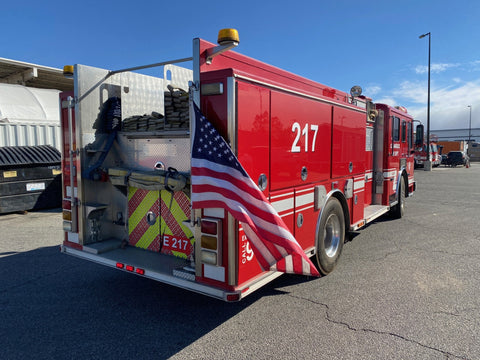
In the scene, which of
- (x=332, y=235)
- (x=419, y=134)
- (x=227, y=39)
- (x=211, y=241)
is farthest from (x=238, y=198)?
(x=419, y=134)

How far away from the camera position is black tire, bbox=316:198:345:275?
4762 mm

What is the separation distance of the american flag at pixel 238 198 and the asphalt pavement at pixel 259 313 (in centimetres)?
81

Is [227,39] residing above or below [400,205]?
above

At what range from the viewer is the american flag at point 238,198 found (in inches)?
121

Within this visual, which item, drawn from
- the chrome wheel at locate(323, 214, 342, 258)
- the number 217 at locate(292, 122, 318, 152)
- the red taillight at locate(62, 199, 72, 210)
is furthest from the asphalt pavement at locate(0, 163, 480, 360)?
the number 217 at locate(292, 122, 318, 152)

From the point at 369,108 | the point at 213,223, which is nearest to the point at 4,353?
the point at 213,223

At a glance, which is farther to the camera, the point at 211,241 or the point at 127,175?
the point at 127,175

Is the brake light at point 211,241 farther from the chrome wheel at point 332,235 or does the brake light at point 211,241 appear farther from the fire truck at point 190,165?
the chrome wheel at point 332,235

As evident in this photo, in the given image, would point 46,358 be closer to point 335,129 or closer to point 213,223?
point 213,223

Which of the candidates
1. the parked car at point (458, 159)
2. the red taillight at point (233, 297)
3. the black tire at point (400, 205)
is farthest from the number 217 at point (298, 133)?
the parked car at point (458, 159)

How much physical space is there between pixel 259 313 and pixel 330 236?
1.79 meters

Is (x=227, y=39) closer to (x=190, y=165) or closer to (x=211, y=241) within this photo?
(x=190, y=165)

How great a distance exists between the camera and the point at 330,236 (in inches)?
206

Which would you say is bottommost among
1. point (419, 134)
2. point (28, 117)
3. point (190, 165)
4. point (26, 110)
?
point (190, 165)
